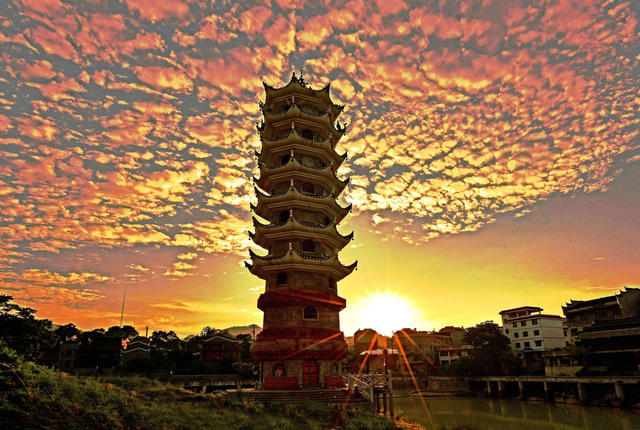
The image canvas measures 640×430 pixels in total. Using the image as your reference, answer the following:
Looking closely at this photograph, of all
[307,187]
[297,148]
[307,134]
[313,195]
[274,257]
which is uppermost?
[307,134]

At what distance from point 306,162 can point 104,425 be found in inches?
1003

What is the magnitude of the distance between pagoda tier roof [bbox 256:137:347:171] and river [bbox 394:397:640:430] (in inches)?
892

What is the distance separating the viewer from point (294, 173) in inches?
1280

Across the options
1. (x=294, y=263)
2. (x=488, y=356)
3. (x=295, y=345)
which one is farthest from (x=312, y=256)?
(x=488, y=356)

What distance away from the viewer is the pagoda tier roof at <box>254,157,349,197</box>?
32438mm

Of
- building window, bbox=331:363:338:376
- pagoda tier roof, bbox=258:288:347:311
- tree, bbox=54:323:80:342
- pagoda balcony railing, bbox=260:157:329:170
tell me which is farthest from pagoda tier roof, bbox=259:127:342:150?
tree, bbox=54:323:80:342

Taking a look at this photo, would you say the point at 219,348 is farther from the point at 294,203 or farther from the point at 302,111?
the point at 302,111

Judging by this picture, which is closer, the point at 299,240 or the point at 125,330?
the point at 299,240

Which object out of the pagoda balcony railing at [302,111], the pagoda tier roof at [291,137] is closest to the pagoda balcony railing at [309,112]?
the pagoda balcony railing at [302,111]

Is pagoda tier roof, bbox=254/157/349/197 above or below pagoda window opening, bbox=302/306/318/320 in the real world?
above

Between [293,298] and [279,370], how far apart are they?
5127mm

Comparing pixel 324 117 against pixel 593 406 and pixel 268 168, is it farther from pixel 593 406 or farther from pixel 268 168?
pixel 593 406

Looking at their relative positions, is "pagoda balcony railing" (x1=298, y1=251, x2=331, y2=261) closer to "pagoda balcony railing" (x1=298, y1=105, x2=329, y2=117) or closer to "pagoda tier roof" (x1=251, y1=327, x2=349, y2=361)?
"pagoda tier roof" (x1=251, y1=327, x2=349, y2=361)

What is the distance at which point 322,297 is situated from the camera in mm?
28891
